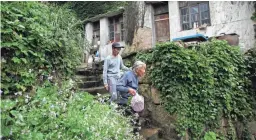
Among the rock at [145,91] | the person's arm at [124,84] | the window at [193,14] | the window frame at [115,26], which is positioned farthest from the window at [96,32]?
the person's arm at [124,84]

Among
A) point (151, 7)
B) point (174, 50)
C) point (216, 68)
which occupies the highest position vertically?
point (151, 7)

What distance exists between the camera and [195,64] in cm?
488

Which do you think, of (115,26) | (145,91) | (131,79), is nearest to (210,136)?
(145,91)

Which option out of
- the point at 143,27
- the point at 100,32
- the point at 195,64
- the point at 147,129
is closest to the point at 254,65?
the point at 195,64

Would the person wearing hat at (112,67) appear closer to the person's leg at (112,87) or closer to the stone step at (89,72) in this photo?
the person's leg at (112,87)

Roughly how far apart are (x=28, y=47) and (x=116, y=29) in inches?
503

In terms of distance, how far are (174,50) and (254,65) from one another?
306 centimetres

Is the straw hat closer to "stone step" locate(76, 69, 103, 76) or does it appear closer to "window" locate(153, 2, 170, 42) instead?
"stone step" locate(76, 69, 103, 76)

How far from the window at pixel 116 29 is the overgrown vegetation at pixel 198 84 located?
9.91m

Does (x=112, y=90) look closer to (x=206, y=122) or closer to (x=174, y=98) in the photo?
(x=174, y=98)

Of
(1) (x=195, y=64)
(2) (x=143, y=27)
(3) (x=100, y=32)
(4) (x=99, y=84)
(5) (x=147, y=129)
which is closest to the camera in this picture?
(5) (x=147, y=129)

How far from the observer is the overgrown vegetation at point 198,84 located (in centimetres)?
461

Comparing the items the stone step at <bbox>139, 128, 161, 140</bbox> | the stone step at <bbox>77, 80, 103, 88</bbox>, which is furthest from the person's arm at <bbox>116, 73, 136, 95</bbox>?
the stone step at <bbox>77, 80, 103, 88</bbox>

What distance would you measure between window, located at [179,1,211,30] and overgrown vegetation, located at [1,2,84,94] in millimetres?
10058
